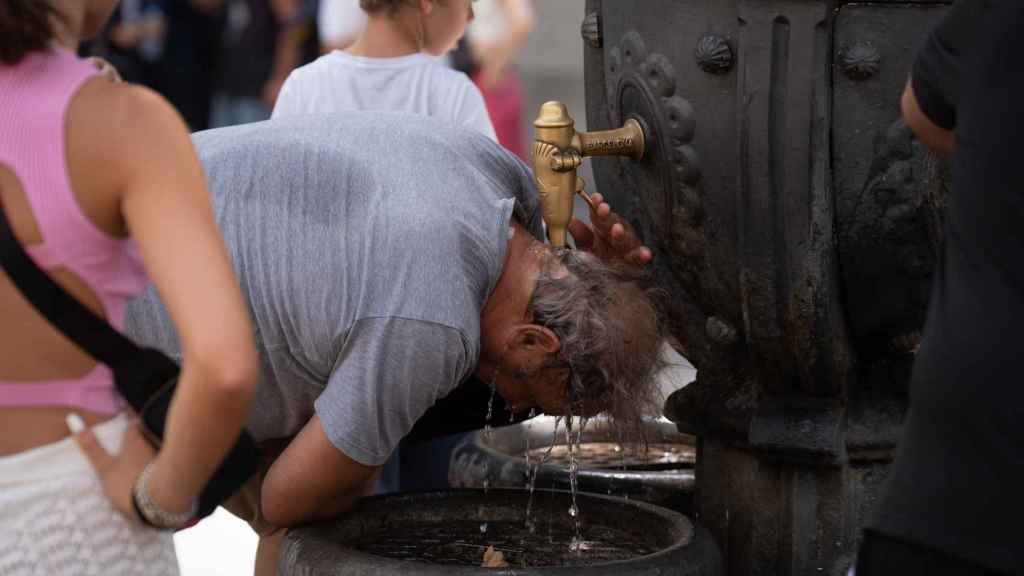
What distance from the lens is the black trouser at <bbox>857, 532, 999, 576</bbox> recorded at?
5.35 feet

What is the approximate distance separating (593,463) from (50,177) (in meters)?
1.84

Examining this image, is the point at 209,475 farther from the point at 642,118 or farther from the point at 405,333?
the point at 642,118

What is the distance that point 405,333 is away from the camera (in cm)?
231

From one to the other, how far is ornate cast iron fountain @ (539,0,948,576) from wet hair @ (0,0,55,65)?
1139 millimetres

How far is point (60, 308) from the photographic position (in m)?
1.64

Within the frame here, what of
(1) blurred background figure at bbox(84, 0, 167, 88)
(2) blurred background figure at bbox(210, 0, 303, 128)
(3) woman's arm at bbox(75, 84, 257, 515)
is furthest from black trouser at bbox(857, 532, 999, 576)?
(1) blurred background figure at bbox(84, 0, 167, 88)

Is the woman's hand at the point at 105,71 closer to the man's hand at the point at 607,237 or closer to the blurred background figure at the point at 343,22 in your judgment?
the man's hand at the point at 607,237

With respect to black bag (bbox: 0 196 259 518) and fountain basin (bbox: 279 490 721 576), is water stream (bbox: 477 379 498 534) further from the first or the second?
black bag (bbox: 0 196 259 518)

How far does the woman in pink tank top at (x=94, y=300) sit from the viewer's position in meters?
1.59

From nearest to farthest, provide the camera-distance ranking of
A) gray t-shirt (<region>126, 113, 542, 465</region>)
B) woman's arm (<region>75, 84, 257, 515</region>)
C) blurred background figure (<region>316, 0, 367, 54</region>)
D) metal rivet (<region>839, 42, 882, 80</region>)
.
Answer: woman's arm (<region>75, 84, 257, 515</region>)
gray t-shirt (<region>126, 113, 542, 465</region>)
metal rivet (<region>839, 42, 882, 80</region>)
blurred background figure (<region>316, 0, 367, 54</region>)

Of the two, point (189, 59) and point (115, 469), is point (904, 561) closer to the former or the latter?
point (115, 469)

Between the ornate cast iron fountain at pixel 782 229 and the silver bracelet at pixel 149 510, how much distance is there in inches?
44.0

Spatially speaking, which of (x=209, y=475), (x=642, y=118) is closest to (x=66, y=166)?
(x=209, y=475)

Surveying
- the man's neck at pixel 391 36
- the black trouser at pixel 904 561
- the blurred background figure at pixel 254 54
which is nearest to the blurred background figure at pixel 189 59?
the blurred background figure at pixel 254 54
